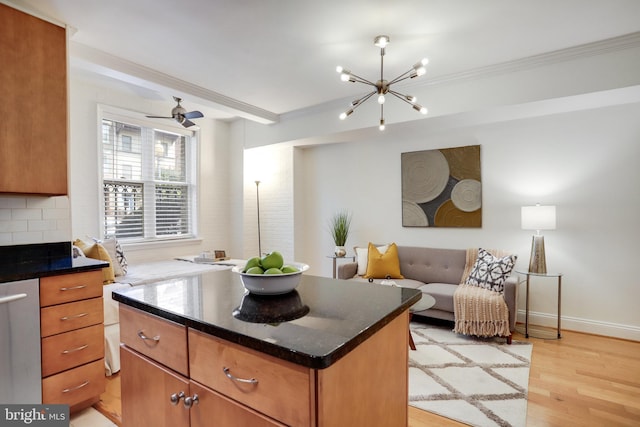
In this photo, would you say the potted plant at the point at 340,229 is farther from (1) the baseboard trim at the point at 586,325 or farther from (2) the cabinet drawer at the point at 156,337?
(2) the cabinet drawer at the point at 156,337

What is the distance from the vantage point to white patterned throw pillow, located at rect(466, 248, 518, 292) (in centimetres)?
333

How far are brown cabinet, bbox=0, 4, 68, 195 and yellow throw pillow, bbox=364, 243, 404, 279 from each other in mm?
3128

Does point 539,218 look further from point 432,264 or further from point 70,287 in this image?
point 70,287

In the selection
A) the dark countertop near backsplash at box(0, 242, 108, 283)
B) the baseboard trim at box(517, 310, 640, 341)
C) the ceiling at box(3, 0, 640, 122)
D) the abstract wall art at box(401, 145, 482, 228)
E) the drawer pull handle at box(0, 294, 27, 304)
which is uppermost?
the ceiling at box(3, 0, 640, 122)

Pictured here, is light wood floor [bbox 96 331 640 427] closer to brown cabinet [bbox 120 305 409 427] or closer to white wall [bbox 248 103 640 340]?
white wall [bbox 248 103 640 340]

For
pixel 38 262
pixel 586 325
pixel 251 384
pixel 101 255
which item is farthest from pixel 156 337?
pixel 586 325

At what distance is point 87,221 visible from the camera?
12.2 ft

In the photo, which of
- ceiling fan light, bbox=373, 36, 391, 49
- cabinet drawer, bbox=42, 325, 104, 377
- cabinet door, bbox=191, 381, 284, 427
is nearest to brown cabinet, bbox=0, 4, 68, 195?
cabinet drawer, bbox=42, 325, 104, 377

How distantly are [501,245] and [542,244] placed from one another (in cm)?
52

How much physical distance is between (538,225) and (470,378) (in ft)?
5.58

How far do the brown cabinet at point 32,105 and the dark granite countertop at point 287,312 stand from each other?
4.75ft

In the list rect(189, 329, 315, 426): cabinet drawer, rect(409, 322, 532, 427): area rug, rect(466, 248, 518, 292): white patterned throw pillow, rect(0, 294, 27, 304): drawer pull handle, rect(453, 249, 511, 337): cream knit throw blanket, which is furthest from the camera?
rect(466, 248, 518, 292): white patterned throw pillow

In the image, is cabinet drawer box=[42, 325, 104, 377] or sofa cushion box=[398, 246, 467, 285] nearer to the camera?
cabinet drawer box=[42, 325, 104, 377]

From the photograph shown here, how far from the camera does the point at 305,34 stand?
2.54 m
